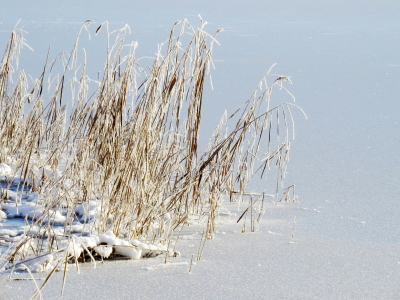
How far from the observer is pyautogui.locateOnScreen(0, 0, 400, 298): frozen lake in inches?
73.9

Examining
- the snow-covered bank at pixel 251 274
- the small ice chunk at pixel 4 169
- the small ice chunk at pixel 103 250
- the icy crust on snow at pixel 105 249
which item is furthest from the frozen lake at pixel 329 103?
the small ice chunk at pixel 4 169

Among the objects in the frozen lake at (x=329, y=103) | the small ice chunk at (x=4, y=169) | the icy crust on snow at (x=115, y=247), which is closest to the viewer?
the icy crust on snow at (x=115, y=247)

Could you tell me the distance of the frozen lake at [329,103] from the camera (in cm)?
188

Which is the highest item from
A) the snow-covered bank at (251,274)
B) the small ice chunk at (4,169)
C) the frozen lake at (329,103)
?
the frozen lake at (329,103)

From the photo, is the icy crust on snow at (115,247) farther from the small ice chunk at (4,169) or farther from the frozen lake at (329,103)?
the small ice chunk at (4,169)

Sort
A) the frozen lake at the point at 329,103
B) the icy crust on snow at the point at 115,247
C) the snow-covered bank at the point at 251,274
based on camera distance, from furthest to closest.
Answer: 1. the frozen lake at the point at 329,103
2. the icy crust on snow at the point at 115,247
3. the snow-covered bank at the point at 251,274

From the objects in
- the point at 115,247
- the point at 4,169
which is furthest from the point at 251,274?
the point at 4,169

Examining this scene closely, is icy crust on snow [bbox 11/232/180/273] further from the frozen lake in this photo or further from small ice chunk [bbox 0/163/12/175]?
small ice chunk [bbox 0/163/12/175]

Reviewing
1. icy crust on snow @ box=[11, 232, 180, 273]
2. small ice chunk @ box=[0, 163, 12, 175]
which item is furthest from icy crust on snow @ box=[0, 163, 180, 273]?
small ice chunk @ box=[0, 163, 12, 175]

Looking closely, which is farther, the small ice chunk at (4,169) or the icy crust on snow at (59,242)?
the small ice chunk at (4,169)

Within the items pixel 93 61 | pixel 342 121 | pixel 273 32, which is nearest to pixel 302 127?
pixel 342 121

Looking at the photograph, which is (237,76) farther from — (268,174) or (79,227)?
(79,227)

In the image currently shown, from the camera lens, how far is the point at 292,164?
251 centimetres

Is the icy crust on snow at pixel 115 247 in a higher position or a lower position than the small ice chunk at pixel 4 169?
lower
